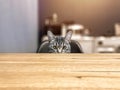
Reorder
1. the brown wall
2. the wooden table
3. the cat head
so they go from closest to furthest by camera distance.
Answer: the wooden table, the cat head, the brown wall

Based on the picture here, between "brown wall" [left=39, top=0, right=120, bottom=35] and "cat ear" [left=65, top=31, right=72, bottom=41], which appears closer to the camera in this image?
"cat ear" [left=65, top=31, right=72, bottom=41]

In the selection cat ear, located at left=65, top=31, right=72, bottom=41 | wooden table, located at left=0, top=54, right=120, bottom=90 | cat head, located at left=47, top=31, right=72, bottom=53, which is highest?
cat ear, located at left=65, top=31, right=72, bottom=41

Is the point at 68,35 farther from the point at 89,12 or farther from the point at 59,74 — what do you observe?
the point at 89,12

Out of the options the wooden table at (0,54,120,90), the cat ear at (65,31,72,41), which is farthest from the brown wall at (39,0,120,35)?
the wooden table at (0,54,120,90)

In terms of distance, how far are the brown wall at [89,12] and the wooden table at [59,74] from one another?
4.67m

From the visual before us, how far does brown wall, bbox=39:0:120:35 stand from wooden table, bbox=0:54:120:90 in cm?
467

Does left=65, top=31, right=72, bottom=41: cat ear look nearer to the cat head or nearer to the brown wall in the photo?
the cat head

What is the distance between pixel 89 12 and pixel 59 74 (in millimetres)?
5049

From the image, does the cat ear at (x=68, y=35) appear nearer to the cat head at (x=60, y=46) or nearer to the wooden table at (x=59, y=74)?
the cat head at (x=60, y=46)

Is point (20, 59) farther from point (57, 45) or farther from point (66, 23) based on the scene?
point (66, 23)

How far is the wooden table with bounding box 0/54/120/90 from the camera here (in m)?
0.83

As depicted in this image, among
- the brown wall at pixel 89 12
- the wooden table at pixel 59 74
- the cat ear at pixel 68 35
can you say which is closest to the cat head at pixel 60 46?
the cat ear at pixel 68 35

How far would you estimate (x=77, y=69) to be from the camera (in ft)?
3.52

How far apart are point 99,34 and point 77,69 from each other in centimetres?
499
